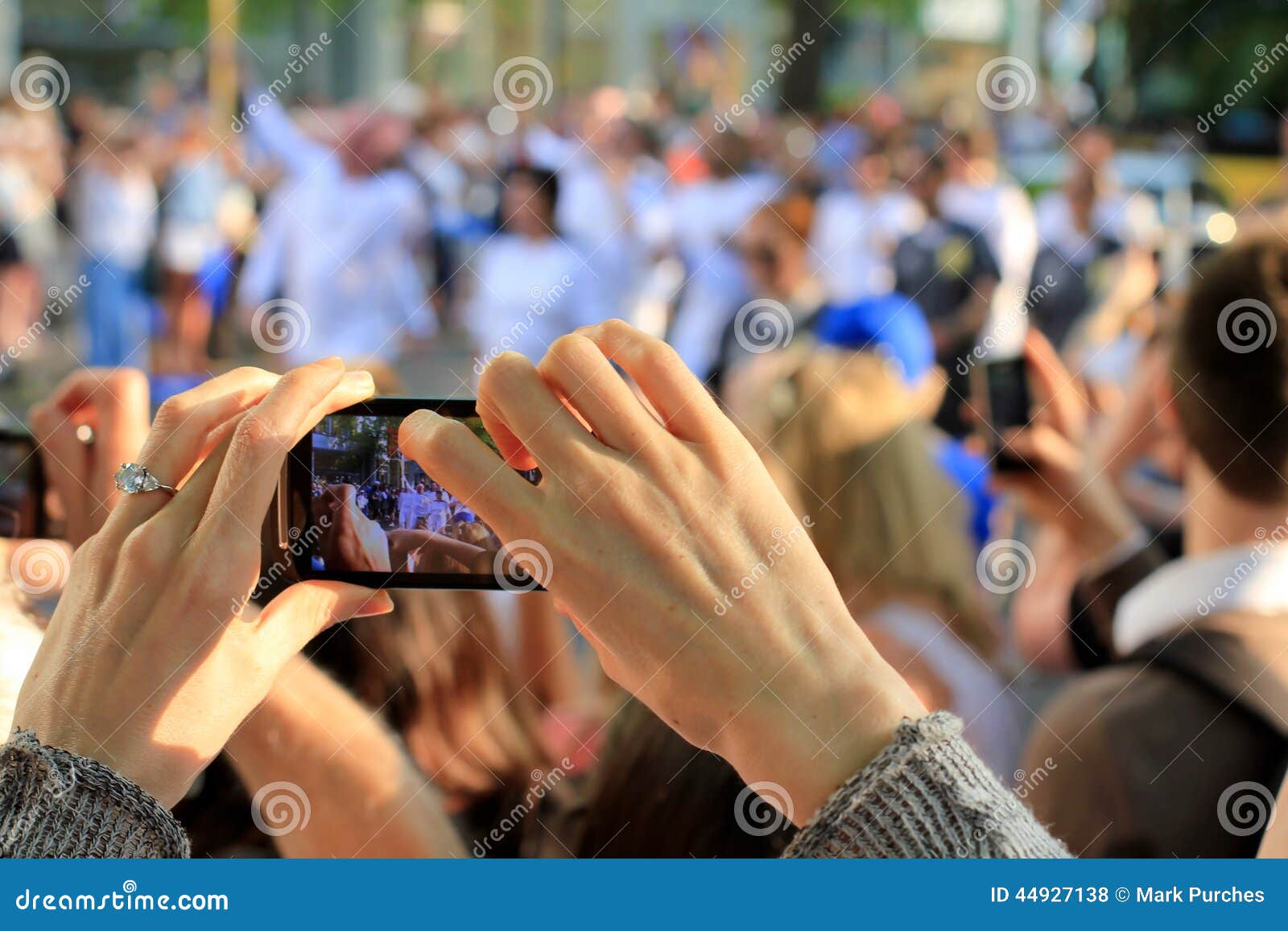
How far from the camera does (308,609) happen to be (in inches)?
41.0

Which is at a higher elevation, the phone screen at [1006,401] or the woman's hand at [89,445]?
the phone screen at [1006,401]

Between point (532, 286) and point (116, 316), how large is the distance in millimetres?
3731

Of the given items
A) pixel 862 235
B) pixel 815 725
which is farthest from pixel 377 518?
pixel 862 235

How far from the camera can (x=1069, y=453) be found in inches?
105

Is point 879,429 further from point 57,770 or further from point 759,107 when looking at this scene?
point 759,107

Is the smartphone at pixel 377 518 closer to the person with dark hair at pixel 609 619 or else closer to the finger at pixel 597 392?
the person with dark hair at pixel 609 619

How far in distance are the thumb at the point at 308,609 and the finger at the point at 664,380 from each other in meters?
0.31

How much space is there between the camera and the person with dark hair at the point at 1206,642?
5.13 ft

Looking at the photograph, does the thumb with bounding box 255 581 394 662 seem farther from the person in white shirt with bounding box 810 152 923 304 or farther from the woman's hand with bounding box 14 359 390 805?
the person in white shirt with bounding box 810 152 923 304

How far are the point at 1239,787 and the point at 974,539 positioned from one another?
82.8 inches

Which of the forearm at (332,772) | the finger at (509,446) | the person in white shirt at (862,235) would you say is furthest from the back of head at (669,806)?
the person in white shirt at (862,235)

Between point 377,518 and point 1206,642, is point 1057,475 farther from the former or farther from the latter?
point 377,518

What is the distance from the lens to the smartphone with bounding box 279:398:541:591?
100cm

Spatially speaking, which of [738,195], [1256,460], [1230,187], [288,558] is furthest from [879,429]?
[1230,187]
